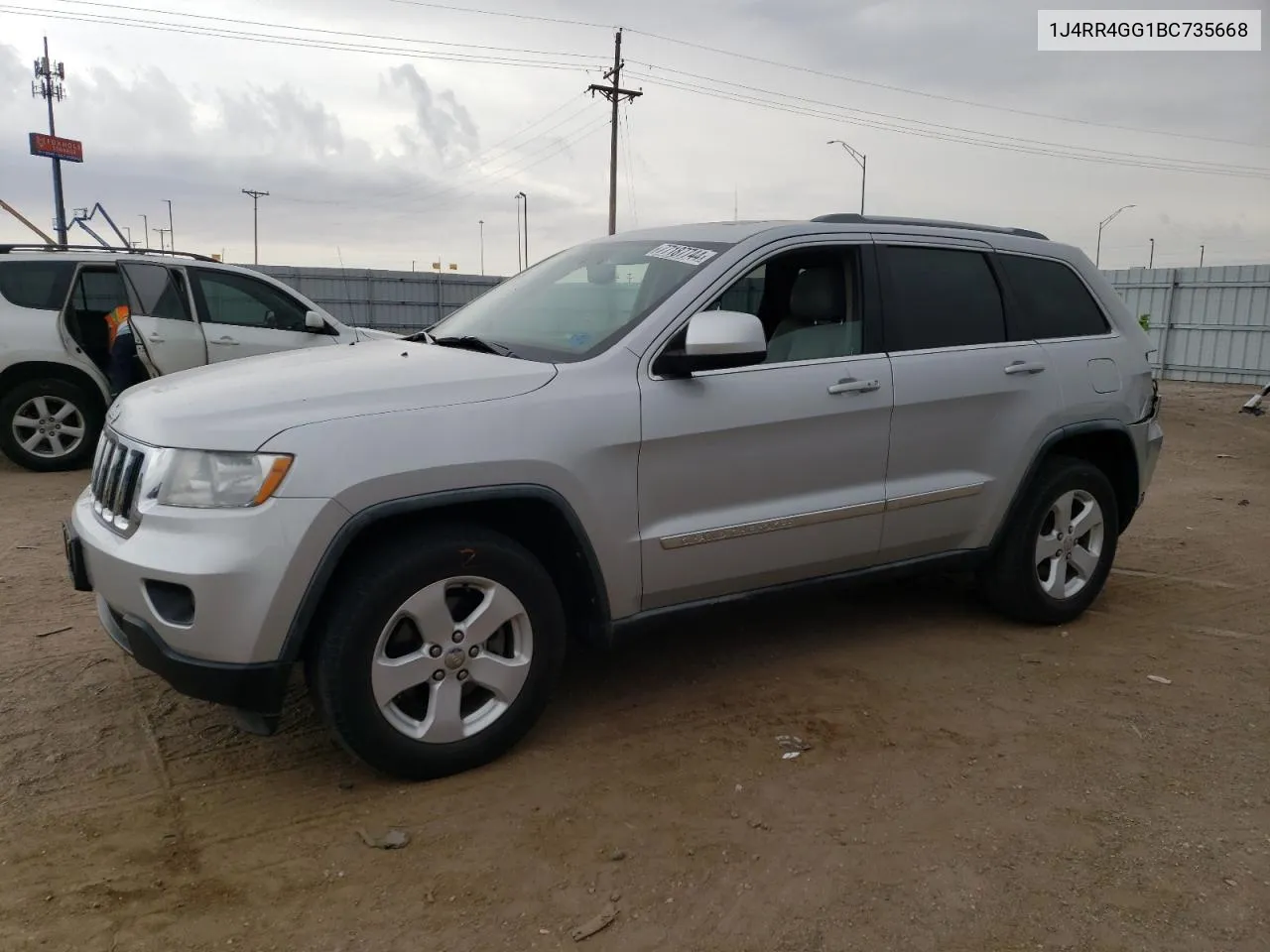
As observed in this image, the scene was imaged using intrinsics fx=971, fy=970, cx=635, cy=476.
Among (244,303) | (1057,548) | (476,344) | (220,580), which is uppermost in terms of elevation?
(244,303)

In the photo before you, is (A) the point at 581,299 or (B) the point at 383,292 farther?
(B) the point at 383,292

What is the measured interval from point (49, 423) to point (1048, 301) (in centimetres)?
779

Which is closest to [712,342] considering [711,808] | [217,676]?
[711,808]

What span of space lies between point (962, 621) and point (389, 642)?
9.61 feet

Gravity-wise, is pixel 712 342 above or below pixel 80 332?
above

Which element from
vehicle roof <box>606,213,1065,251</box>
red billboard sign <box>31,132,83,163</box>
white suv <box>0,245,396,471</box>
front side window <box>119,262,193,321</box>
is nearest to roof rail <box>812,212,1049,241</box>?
vehicle roof <box>606,213,1065,251</box>

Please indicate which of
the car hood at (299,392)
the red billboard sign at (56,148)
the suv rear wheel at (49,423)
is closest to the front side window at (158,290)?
the suv rear wheel at (49,423)

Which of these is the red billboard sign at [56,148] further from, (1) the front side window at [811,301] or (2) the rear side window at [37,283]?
(1) the front side window at [811,301]

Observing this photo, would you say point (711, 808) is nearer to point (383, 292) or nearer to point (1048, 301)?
point (1048, 301)

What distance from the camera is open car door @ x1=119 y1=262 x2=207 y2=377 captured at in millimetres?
8180

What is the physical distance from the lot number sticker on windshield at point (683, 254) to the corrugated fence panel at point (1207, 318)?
18.3m

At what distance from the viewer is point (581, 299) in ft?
12.5

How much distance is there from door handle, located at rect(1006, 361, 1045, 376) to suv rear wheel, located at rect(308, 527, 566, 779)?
7.68 ft

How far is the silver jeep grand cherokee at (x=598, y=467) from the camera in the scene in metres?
2.75
